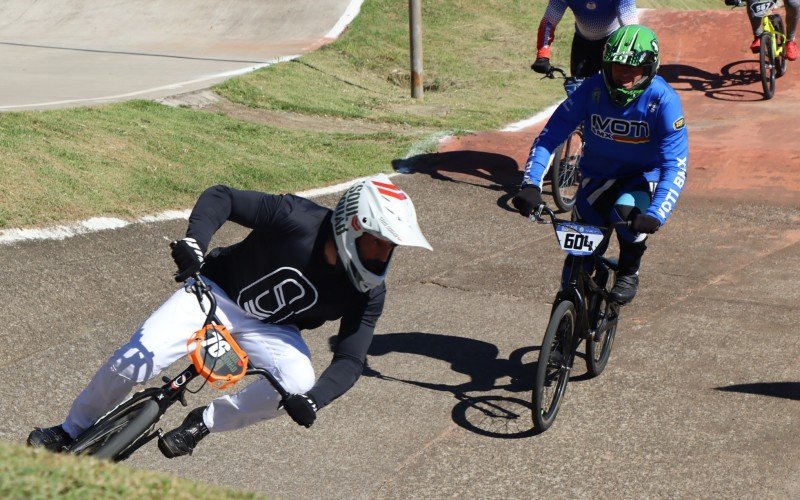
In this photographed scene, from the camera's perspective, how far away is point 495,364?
7297 millimetres

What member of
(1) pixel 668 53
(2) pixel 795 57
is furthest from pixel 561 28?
(2) pixel 795 57

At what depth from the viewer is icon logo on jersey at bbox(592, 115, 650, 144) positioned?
6746 mm

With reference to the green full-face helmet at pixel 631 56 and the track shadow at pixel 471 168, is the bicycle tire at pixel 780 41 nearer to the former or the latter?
the track shadow at pixel 471 168

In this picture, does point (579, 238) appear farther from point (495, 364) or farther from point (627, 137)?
point (495, 364)

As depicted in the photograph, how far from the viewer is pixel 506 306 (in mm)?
8469

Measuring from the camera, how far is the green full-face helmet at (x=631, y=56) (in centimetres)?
654

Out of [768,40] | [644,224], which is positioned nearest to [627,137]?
[644,224]

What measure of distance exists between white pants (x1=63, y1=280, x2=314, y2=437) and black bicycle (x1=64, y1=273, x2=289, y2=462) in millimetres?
112

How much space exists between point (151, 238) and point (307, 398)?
15.7 ft

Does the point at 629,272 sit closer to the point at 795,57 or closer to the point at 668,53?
the point at 795,57

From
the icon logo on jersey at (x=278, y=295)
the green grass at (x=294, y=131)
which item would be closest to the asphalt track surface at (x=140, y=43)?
the green grass at (x=294, y=131)

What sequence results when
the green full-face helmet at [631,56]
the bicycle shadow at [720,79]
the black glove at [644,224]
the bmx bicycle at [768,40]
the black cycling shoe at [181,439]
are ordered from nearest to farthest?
the black cycling shoe at [181,439] < the black glove at [644,224] < the green full-face helmet at [631,56] < the bmx bicycle at [768,40] < the bicycle shadow at [720,79]

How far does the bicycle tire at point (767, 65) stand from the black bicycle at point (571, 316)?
9033 mm

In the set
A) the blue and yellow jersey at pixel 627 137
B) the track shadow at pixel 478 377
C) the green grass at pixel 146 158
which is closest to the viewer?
the track shadow at pixel 478 377
